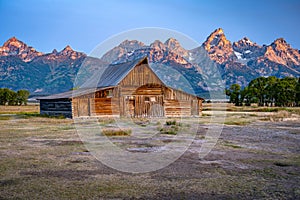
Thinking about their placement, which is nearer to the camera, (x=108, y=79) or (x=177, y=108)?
(x=177, y=108)

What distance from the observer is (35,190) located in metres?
7.60

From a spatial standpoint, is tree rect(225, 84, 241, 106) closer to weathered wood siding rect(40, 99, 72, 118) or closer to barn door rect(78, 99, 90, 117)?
weathered wood siding rect(40, 99, 72, 118)

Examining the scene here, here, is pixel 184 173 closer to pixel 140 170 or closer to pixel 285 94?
pixel 140 170

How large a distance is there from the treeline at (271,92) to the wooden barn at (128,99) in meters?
47.5

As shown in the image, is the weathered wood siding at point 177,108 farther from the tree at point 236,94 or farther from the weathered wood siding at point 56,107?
the tree at point 236,94

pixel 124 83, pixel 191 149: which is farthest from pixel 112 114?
pixel 191 149

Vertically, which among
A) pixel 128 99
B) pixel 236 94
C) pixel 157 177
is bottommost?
pixel 157 177

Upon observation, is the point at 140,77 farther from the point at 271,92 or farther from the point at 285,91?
the point at 271,92

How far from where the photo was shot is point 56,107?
132 feet

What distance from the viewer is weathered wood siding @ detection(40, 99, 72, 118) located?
3692 centimetres

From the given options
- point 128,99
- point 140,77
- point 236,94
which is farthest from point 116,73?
point 236,94

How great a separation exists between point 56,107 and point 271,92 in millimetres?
64692

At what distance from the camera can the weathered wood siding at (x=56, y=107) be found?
3692cm

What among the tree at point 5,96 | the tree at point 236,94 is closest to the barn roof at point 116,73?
the tree at point 236,94
